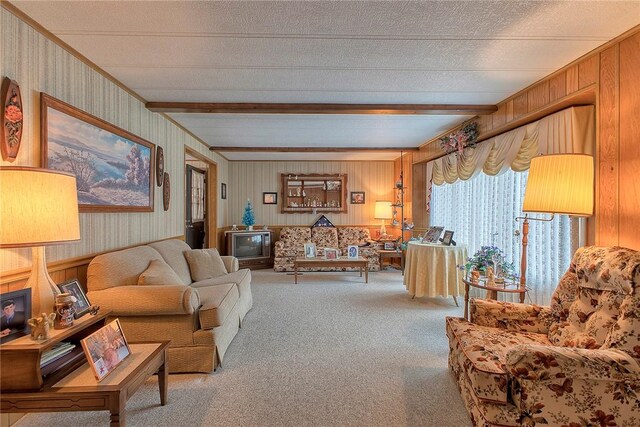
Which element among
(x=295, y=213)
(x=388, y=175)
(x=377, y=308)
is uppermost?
(x=388, y=175)

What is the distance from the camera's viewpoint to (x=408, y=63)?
2375 millimetres

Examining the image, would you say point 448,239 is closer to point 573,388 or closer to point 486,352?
point 486,352

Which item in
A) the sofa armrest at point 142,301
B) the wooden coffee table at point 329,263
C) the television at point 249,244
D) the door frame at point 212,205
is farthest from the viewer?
the television at point 249,244

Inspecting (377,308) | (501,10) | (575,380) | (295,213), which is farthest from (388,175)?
(575,380)

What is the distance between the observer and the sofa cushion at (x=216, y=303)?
231 centimetres

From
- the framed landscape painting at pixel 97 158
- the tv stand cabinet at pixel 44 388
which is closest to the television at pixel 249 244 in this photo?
the framed landscape painting at pixel 97 158

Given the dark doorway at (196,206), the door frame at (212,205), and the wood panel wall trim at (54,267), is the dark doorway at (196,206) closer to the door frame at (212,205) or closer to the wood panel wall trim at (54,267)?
the door frame at (212,205)

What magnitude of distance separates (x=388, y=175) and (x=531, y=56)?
4800mm

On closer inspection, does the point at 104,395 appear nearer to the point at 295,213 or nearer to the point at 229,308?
the point at 229,308

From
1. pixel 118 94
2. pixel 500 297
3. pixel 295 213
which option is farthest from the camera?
pixel 295 213

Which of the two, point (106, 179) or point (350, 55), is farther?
point (106, 179)

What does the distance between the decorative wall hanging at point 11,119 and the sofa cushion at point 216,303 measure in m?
1.54

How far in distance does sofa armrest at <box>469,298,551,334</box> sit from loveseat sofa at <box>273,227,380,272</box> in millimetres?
3881

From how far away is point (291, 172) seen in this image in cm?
704
